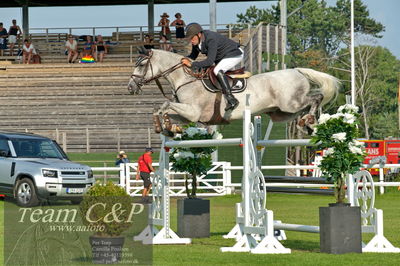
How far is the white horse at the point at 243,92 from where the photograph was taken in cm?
1414

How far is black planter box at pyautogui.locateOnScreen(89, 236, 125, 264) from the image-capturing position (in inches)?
435

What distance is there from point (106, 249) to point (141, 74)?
4.45 meters

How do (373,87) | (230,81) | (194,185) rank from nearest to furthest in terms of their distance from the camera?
1. (230,81)
2. (194,185)
3. (373,87)

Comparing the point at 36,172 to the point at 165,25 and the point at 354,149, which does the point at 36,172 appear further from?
the point at 165,25

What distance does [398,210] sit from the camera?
23.3 m

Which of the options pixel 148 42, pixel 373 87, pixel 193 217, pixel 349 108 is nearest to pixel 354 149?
pixel 349 108

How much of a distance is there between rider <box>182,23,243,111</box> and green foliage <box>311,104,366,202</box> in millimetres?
1440

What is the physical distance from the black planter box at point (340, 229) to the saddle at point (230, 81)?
2355 mm

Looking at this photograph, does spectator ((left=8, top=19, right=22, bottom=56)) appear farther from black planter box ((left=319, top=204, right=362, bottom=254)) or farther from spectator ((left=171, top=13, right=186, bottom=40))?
black planter box ((left=319, top=204, right=362, bottom=254))

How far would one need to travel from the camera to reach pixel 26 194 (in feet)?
75.0

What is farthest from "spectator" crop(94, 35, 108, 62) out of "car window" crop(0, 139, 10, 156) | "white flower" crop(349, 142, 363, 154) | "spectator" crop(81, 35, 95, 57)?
"white flower" crop(349, 142, 363, 154)

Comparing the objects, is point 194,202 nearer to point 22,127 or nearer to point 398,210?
point 398,210

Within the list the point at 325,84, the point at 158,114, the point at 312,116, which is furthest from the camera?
the point at 325,84

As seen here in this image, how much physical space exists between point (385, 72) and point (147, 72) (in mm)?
87264
